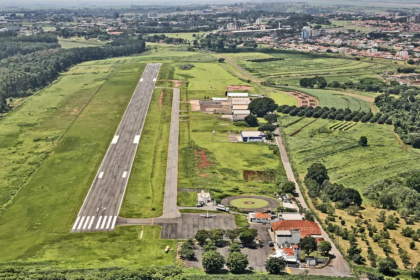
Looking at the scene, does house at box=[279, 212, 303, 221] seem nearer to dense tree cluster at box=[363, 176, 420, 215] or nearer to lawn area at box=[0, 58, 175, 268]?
dense tree cluster at box=[363, 176, 420, 215]

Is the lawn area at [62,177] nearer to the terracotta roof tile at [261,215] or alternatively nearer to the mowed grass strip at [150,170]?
the mowed grass strip at [150,170]

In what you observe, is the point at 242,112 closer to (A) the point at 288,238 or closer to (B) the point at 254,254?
(A) the point at 288,238

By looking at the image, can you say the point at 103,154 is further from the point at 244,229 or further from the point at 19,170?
the point at 244,229

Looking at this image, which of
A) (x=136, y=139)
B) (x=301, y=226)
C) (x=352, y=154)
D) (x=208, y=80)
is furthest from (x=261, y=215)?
(x=208, y=80)

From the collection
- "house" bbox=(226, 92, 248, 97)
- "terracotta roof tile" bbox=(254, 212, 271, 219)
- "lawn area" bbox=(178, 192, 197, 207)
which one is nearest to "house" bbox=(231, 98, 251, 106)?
"house" bbox=(226, 92, 248, 97)

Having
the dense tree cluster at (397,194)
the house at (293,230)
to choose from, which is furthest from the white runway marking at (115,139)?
the dense tree cluster at (397,194)
